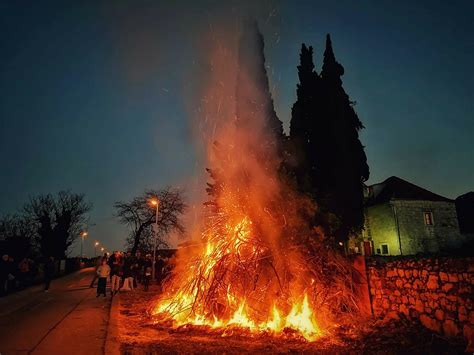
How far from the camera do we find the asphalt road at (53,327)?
6359 mm

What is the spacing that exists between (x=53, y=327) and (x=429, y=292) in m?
8.99

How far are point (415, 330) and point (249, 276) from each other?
418cm

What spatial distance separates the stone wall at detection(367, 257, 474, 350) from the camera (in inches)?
242

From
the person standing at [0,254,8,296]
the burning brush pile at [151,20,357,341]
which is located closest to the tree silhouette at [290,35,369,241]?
the burning brush pile at [151,20,357,341]

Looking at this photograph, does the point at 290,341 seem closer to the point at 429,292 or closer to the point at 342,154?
the point at 429,292

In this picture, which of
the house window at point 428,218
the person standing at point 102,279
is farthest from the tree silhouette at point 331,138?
the person standing at point 102,279

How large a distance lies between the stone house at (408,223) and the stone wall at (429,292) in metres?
21.1

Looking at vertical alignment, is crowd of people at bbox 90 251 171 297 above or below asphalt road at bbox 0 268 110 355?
above

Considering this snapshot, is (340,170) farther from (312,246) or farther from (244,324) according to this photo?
(244,324)

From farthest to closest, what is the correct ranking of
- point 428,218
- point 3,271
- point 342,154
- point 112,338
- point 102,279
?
point 428,218 < point 342,154 < point 102,279 < point 3,271 < point 112,338

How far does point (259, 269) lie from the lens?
9336 millimetres

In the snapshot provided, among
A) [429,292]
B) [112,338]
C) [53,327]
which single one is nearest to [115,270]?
[53,327]

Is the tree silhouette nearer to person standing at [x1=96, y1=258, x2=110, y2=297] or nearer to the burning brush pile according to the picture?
the burning brush pile

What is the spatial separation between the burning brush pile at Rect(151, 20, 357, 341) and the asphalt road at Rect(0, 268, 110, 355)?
2.02m
